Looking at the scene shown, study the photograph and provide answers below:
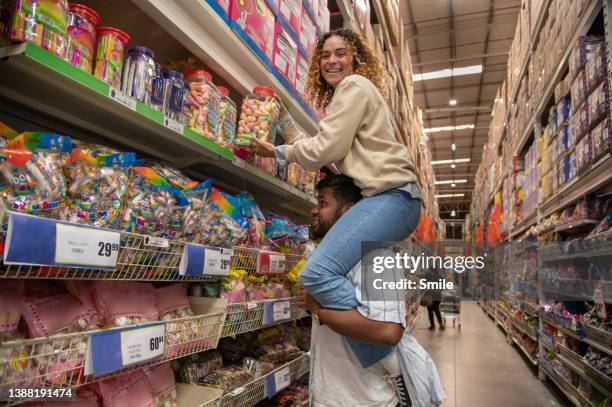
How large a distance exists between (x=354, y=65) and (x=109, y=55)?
1092mm

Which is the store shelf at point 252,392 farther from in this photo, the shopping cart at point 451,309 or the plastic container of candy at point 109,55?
the shopping cart at point 451,309

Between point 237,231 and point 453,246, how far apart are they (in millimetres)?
1734

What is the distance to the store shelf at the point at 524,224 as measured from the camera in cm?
449

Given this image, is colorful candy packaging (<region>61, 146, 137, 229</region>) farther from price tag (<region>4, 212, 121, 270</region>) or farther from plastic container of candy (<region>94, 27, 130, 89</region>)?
plastic container of candy (<region>94, 27, 130, 89</region>)

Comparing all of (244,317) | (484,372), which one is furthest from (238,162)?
(484,372)

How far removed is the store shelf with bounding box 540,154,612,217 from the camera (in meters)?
2.31

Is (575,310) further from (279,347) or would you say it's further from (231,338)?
(231,338)

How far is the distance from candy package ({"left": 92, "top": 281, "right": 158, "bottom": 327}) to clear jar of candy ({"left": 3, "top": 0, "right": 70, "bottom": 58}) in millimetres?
594

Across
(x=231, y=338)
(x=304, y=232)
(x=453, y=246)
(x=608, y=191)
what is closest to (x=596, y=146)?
(x=608, y=191)

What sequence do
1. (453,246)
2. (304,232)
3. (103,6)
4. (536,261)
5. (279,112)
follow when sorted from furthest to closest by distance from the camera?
(536,261) < (453,246) < (304,232) < (279,112) < (103,6)

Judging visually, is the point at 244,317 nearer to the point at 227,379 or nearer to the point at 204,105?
the point at 227,379

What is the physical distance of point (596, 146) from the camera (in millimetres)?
2379

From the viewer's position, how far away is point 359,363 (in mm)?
1355

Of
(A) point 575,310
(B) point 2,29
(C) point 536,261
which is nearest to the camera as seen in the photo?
(B) point 2,29
